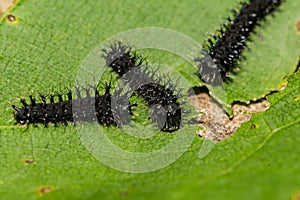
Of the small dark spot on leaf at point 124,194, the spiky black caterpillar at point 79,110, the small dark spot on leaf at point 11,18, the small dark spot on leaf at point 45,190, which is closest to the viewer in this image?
the small dark spot on leaf at point 124,194

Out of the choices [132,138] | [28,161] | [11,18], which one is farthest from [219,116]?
[11,18]

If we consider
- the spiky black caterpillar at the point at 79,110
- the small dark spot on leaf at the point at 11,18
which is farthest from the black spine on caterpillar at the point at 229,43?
the small dark spot on leaf at the point at 11,18

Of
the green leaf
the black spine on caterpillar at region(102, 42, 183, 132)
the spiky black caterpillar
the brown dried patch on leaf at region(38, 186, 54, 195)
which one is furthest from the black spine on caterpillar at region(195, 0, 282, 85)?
the brown dried patch on leaf at region(38, 186, 54, 195)

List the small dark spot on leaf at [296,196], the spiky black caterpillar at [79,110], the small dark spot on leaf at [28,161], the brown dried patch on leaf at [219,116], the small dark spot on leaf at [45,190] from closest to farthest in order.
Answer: the small dark spot on leaf at [296,196]
the small dark spot on leaf at [45,190]
the small dark spot on leaf at [28,161]
the spiky black caterpillar at [79,110]
the brown dried patch on leaf at [219,116]

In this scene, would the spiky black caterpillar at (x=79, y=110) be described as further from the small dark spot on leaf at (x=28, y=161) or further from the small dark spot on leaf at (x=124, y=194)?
the small dark spot on leaf at (x=124, y=194)

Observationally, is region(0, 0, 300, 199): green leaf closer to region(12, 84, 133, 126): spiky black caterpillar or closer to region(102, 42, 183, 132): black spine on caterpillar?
region(12, 84, 133, 126): spiky black caterpillar

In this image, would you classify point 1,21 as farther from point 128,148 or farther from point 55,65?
point 128,148

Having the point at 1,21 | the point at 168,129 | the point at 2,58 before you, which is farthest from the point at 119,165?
the point at 1,21

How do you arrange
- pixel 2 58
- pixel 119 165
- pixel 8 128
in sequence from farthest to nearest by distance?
pixel 2 58 → pixel 8 128 → pixel 119 165
